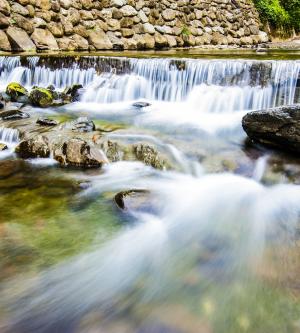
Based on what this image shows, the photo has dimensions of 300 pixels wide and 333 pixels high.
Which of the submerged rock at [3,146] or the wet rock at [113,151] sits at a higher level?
the wet rock at [113,151]

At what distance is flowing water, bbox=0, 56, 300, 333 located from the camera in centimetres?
212

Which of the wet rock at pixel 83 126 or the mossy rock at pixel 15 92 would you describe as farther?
the mossy rock at pixel 15 92

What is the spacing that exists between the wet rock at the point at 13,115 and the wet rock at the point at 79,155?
67.6 inches

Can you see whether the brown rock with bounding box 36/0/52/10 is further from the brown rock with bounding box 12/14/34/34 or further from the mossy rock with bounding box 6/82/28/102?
the mossy rock with bounding box 6/82/28/102

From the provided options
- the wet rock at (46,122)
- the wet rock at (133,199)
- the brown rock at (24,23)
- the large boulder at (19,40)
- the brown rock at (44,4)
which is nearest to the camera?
the wet rock at (133,199)

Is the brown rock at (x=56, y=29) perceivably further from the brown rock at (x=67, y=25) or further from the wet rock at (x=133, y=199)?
the wet rock at (x=133, y=199)

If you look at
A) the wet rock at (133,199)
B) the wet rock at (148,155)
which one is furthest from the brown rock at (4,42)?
the wet rock at (133,199)

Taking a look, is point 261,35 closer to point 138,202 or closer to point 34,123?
point 34,123

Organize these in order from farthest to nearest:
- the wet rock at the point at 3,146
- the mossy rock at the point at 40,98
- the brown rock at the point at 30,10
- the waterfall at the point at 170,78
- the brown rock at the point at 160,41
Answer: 1. the brown rock at the point at 160,41
2. the brown rock at the point at 30,10
3. the mossy rock at the point at 40,98
4. the waterfall at the point at 170,78
5. the wet rock at the point at 3,146

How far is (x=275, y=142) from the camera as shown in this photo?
4109 millimetres

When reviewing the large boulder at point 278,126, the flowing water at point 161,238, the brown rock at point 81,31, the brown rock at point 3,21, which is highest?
the brown rock at point 3,21

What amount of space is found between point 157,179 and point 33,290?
1866mm

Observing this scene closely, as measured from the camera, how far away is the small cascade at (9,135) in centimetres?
483

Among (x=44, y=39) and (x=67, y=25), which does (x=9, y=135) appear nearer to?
(x=44, y=39)
